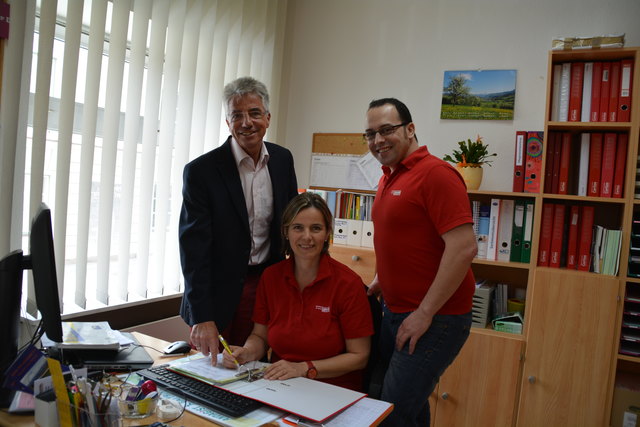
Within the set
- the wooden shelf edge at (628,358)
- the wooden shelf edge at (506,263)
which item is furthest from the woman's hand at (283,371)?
the wooden shelf edge at (628,358)

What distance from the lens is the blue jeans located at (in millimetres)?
1579

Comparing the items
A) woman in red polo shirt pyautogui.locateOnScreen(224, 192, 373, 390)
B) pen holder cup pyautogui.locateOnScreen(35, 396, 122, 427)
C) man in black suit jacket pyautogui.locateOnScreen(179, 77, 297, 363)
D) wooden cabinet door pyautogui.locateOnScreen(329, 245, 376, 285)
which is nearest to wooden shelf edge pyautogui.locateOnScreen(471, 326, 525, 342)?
wooden cabinet door pyautogui.locateOnScreen(329, 245, 376, 285)

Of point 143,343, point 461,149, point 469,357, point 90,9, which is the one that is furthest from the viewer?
point 461,149

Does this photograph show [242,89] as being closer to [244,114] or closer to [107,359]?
[244,114]

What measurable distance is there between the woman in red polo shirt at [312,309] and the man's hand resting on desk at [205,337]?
3.6 inches

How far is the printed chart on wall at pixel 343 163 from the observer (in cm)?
310

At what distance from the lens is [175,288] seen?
2.67m

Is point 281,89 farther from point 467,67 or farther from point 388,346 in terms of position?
point 388,346

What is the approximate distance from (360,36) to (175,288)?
2.02 metres

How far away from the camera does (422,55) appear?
9.75 ft

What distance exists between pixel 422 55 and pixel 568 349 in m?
1.88

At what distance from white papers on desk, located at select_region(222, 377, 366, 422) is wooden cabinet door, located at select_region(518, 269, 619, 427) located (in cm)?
147

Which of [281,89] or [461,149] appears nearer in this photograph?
[461,149]

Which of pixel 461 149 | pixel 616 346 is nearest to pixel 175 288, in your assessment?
pixel 461 149
